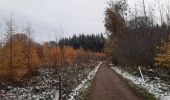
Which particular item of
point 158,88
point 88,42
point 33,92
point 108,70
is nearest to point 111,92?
point 158,88

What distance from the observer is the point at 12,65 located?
44.9m

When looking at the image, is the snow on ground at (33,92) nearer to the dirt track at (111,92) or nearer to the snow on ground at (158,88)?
the dirt track at (111,92)

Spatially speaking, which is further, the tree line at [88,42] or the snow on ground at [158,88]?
the tree line at [88,42]

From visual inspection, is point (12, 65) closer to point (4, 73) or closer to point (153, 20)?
point (4, 73)

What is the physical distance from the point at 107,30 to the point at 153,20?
20.7m

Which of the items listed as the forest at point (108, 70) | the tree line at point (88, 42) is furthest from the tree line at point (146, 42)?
the tree line at point (88, 42)

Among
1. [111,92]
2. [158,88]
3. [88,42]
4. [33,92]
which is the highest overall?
[88,42]

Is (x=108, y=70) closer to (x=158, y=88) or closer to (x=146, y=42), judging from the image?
(x=146, y=42)

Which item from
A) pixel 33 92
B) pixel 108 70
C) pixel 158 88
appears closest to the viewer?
pixel 158 88

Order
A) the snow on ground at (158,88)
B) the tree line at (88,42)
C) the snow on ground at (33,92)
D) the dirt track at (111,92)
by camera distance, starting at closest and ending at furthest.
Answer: the snow on ground at (158,88) → the dirt track at (111,92) → the snow on ground at (33,92) → the tree line at (88,42)

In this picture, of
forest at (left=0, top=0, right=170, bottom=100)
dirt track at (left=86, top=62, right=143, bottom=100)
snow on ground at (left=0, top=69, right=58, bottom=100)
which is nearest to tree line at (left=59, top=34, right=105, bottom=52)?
forest at (left=0, top=0, right=170, bottom=100)

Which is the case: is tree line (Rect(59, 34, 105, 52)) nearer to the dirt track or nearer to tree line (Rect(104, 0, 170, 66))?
tree line (Rect(104, 0, 170, 66))

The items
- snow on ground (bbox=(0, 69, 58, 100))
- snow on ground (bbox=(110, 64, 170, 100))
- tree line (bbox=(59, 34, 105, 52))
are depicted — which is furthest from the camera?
tree line (bbox=(59, 34, 105, 52))

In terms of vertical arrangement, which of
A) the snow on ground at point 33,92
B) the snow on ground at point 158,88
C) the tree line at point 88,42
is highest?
the tree line at point 88,42
